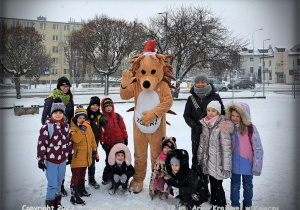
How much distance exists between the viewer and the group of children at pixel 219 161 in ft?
10.4

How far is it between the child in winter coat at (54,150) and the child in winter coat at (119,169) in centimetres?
76

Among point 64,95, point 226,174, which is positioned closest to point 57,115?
point 64,95

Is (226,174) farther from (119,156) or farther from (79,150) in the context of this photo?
(79,150)

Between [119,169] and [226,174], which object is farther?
[119,169]

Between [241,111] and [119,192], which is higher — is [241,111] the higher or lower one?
the higher one

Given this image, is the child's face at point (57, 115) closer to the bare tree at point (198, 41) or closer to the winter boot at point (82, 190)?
the winter boot at point (82, 190)

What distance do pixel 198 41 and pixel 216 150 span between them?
14803 millimetres

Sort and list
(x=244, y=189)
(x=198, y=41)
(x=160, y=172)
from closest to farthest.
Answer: (x=244, y=189) → (x=160, y=172) → (x=198, y=41)

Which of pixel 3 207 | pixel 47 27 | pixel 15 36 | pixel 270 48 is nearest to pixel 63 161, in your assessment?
pixel 3 207

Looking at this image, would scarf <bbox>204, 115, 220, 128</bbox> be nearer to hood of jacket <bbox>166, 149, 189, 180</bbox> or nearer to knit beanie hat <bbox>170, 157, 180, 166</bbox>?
hood of jacket <bbox>166, 149, 189, 180</bbox>

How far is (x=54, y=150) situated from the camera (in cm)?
316

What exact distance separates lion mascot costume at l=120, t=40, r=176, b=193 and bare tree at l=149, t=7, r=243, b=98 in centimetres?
1359

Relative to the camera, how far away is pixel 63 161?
3.26 m

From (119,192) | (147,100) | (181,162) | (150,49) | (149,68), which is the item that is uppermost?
(150,49)
